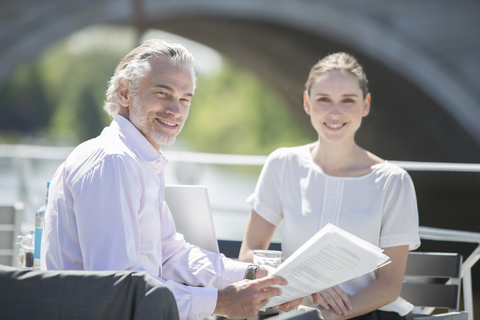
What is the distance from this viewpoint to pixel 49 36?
8.62 meters

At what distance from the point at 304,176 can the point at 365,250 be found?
2.98 feet

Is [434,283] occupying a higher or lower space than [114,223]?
lower

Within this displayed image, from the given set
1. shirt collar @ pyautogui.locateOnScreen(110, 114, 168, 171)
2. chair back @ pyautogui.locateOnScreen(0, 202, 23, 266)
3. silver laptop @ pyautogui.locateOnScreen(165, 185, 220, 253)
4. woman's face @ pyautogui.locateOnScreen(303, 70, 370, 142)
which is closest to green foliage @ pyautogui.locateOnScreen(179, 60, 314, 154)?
chair back @ pyautogui.locateOnScreen(0, 202, 23, 266)

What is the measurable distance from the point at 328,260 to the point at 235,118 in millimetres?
29590

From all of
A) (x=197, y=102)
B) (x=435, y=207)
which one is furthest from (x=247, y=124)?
(x=435, y=207)

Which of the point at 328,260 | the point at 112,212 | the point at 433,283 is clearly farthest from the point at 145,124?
the point at 433,283

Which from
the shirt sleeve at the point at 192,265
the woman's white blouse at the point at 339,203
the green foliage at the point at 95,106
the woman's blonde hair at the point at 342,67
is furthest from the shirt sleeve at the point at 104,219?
the green foliage at the point at 95,106

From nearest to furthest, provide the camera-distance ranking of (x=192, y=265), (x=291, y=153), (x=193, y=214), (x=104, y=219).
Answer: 1. (x=104, y=219)
2. (x=192, y=265)
3. (x=193, y=214)
4. (x=291, y=153)

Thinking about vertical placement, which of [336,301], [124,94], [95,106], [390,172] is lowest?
[336,301]

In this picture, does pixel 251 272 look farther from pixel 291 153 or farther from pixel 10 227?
pixel 10 227

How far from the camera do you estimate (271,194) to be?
7.71ft

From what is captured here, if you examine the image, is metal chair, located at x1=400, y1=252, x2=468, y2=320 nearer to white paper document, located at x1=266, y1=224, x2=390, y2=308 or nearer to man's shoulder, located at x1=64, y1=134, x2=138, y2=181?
white paper document, located at x1=266, y1=224, x2=390, y2=308

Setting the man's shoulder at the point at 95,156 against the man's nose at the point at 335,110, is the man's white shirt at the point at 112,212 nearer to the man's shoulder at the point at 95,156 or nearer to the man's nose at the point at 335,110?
the man's shoulder at the point at 95,156

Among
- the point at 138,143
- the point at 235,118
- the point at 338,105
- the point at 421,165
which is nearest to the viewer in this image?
the point at 138,143
